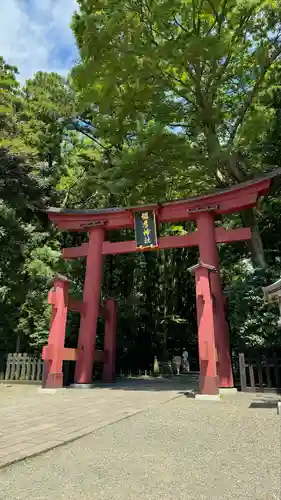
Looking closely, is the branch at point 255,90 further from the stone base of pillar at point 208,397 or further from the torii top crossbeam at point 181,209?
the stone base of pillar at point 208,397

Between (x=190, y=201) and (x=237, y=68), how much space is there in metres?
5.71

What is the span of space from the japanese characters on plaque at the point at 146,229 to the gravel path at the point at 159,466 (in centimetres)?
663

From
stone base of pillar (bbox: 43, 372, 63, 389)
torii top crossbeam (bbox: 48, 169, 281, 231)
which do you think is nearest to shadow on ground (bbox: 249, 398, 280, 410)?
stone base of pillar (bbox: 43, 372, 63, 389)

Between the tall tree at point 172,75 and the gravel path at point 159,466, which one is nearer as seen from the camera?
the gravel path at point 159,466

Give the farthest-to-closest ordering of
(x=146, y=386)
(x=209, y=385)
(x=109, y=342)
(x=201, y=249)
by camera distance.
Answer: (x=109, y=342)
(x=146, y=386)
(x=201, y=249)
(x=209, y=385)

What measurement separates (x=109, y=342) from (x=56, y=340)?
2.84 meters

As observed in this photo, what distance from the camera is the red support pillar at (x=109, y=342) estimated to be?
11836 mm

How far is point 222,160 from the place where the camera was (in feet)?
34.1

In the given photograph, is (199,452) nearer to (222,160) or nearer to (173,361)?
(222,160)

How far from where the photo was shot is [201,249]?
1031 centimetres

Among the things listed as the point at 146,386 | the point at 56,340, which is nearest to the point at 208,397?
the point at 146,386

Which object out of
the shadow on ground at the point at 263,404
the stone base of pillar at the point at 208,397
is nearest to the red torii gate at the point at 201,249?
the stone base of pillar at the point at 208,397

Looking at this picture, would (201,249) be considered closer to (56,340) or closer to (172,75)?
(56,340)

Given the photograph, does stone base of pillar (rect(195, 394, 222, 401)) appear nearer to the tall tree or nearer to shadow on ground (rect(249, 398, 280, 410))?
shadow on ground (rect(249, 398, 280, 410))
